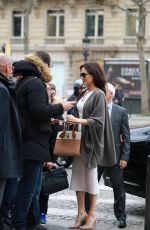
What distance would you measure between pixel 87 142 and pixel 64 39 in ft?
124

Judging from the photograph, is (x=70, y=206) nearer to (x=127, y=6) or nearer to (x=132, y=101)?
(x=132, y=101)

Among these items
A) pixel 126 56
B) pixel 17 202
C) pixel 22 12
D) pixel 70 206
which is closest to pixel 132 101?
pixel 126 56

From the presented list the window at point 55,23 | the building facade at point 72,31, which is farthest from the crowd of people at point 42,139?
the window at point 55,23

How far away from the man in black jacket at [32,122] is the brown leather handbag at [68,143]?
37 centimetres

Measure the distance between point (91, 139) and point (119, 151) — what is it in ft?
2.35

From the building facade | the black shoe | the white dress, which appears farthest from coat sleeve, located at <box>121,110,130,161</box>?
the building facade

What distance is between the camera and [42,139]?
604 cm

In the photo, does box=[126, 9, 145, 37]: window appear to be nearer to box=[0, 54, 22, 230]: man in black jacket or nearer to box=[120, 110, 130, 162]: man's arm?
box=[120, 110, 130, 162]: man's arm

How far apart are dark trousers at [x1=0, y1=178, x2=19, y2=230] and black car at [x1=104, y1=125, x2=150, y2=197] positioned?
7.14 ft

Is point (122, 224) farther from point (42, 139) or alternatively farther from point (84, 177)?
point (42, 139)

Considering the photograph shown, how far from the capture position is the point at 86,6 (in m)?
43.8

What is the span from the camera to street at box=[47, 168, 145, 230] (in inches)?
292

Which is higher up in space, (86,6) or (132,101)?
(86,6)

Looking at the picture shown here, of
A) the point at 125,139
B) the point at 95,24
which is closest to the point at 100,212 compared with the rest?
the point at 125,139
